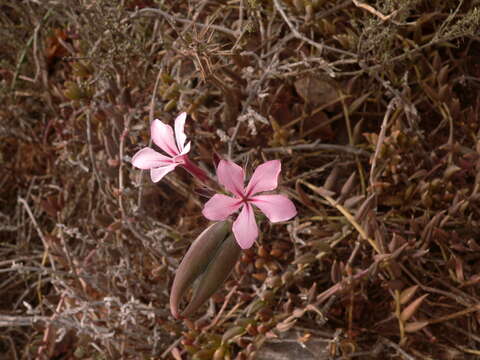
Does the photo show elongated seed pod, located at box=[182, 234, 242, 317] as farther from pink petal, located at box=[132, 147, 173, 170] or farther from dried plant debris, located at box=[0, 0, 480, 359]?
dried plant debris, located at box=[0, 0, 480, 359]

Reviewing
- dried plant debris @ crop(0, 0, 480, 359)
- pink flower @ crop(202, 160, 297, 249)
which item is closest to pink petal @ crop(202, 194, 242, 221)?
pink flower @ crop(202, 160, 297, 249)

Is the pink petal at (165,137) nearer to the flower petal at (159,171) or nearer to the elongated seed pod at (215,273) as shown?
the flower petal at (159,171)

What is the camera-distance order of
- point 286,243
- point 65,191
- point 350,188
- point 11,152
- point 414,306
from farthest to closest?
point 11,152
point 65,191
point 286,243
point 350,188
point 414,306

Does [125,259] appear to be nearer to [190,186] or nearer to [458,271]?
[190,186]

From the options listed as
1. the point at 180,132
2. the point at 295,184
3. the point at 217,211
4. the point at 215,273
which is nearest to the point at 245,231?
the point at 217,211

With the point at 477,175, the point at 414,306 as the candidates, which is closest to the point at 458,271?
the point at 414,306

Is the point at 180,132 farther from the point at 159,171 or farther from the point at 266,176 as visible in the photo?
the point at 266,176

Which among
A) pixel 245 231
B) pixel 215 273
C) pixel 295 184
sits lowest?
pixel 295 184
